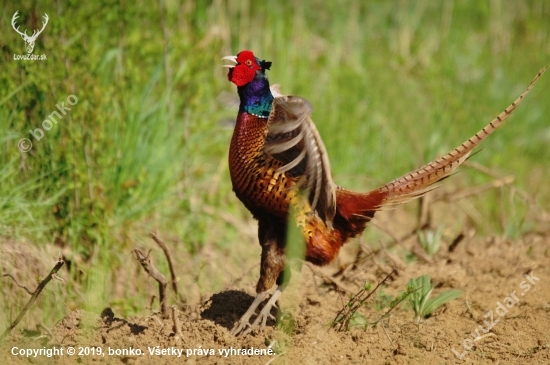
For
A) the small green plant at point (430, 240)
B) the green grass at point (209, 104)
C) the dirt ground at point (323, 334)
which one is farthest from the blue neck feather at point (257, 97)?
the small green plant at point (430, 240)

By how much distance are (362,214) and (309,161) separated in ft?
1.97

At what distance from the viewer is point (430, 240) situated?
Answer: 16.5 ft

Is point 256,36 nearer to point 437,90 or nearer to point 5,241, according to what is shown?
point 437,90

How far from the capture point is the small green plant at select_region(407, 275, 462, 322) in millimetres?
3803

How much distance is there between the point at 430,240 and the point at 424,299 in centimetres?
127

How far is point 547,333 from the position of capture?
3.72 meters

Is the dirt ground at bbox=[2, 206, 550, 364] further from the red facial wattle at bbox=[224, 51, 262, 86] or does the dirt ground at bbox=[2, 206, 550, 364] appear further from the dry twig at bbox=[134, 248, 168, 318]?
the red facial wattle at bbox=[224, 51, 262, 86]

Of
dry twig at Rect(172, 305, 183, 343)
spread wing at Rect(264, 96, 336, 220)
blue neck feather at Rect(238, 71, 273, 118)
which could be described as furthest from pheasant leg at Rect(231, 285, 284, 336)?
blue neck feather at Rect(238, 71, 273, 118)

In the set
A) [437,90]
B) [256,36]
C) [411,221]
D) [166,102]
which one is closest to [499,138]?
[437,90]

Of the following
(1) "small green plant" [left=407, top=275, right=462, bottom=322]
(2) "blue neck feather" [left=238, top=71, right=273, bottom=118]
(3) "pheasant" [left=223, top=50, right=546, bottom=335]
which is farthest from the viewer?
(1) "small green plant" [left=407, top=275, right=462, bottom=322]

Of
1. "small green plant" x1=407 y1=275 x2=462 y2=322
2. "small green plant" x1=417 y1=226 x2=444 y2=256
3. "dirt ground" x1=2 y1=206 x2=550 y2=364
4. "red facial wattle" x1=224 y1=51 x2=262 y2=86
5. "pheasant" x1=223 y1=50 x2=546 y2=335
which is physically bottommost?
"dirt ground" x1=2 y1=206 x2=550 y2=364

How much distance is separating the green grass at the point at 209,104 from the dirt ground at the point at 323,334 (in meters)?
0.77

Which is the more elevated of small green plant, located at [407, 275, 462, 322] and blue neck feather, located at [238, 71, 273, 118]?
blue neck feather, located at [238, 71, 273, 118]

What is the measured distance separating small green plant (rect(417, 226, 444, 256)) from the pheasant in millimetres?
1211
